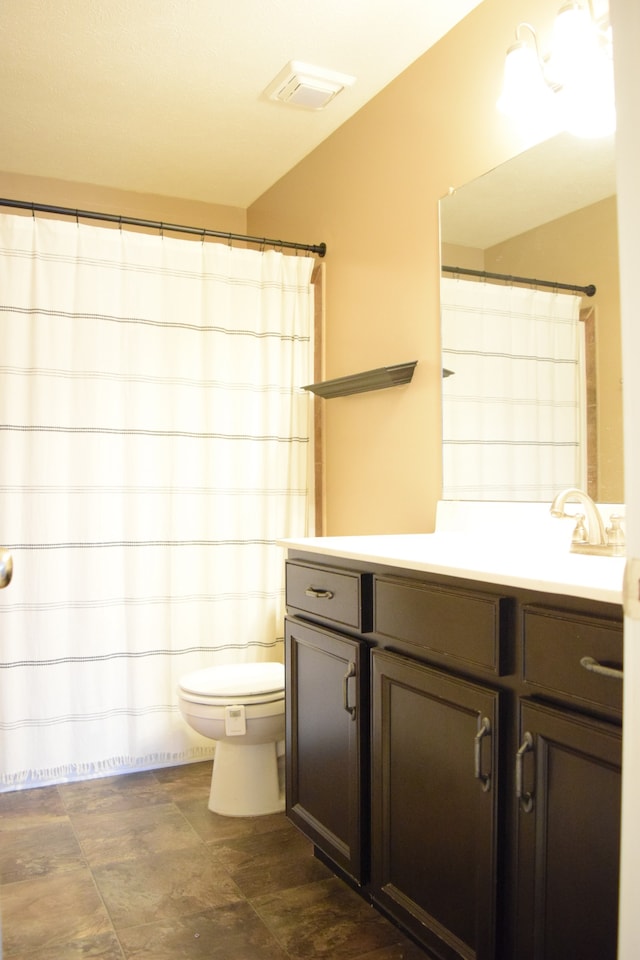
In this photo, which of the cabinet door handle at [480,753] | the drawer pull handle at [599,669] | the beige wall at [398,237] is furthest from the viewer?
the beige wall at [398,237]

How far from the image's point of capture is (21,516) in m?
2.56

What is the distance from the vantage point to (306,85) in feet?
8.45

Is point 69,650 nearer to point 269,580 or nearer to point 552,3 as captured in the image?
point 269,580

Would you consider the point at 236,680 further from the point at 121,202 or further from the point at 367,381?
the point at 121,202

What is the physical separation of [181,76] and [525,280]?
138 centimetres

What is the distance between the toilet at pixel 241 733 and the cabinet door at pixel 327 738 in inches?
8.8

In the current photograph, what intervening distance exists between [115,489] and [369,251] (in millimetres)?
1224

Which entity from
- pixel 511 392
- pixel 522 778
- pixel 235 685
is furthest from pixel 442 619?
pixel 235 685

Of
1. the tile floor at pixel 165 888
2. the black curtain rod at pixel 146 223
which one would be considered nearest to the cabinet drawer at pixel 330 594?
the tile floor at pixel 165 888

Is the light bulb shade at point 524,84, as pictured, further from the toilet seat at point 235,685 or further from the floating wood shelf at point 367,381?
the toilet seat at point 235,685

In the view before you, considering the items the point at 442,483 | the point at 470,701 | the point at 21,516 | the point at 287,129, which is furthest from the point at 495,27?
the point at 21,516

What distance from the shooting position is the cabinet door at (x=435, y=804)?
4.38 feet

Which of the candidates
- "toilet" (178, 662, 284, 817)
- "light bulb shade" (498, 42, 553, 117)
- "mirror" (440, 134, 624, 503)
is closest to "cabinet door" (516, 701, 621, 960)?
"mirror" (440, 134, 624, 503)

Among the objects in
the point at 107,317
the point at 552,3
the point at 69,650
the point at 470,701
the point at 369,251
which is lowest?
the point at 69,650
